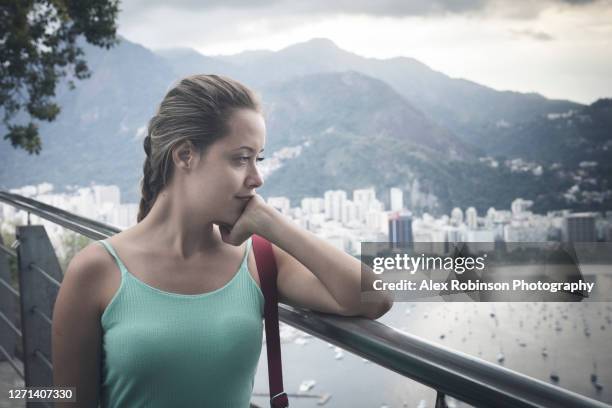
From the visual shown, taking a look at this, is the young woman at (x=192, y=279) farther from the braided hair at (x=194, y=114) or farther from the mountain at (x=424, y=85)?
the mountain at (x=424, y=85)

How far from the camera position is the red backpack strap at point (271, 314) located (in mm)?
1016

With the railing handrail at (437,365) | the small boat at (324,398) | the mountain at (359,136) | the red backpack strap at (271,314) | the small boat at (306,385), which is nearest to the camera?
the railing handrail at (437,365)

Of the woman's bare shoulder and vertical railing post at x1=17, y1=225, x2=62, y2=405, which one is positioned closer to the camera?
the woman's bare shoulder

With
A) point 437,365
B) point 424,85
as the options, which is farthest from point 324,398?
point 424,85

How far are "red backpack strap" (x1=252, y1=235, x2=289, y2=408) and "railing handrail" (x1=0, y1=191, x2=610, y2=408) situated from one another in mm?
76

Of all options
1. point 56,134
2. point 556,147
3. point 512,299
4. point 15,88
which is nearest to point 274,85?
point 56,134

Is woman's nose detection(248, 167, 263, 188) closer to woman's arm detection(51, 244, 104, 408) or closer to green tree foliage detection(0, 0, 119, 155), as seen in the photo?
woman's arm detection(51, 244, 104, 408)

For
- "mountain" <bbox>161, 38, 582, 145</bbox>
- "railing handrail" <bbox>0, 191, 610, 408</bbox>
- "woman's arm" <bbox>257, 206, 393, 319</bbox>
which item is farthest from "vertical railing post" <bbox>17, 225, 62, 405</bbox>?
"mountain" <bbox>161, 38, 582, 145</bbox>

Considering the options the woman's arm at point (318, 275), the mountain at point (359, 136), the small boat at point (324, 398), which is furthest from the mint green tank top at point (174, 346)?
the mountain at point (359, 136)

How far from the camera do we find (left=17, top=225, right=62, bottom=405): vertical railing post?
192 centimetres

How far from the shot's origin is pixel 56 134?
220ft

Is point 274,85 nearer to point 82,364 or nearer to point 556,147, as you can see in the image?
point 556,147

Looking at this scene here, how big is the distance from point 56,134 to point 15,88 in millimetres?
65412

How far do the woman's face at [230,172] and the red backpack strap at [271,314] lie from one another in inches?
4.0
